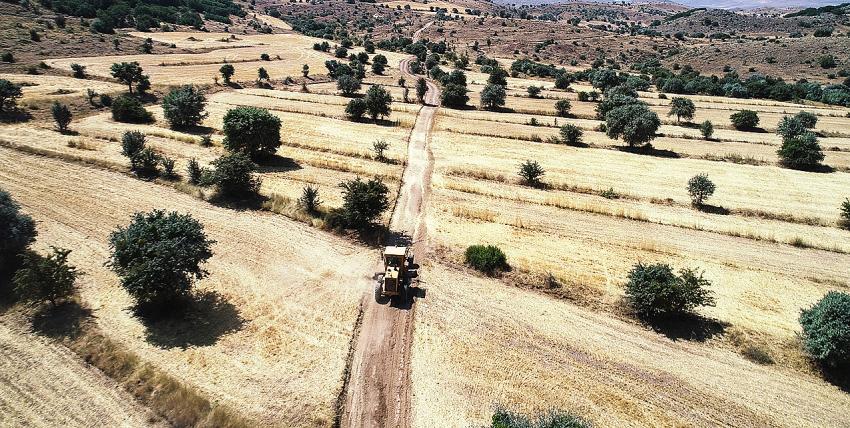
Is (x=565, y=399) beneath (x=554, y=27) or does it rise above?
beneath

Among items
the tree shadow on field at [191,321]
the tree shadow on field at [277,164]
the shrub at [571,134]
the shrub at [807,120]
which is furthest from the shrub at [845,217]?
the tree shadow on field at [277,164]

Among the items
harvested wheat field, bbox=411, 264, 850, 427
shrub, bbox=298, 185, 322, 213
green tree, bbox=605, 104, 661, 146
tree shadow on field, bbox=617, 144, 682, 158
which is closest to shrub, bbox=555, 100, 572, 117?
green tree, bbox=605, 104, 661, 146

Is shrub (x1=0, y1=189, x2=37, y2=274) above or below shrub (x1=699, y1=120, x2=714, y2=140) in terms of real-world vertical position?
below

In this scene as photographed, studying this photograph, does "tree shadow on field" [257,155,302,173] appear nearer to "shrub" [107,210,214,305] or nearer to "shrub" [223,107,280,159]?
"shrub" [223,107,280,159]

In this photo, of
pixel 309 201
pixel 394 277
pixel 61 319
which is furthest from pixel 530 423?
pixel 309 201

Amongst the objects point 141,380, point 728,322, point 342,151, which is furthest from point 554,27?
point 141,380

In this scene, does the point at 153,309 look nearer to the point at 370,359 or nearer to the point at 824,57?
the point at 370,359
